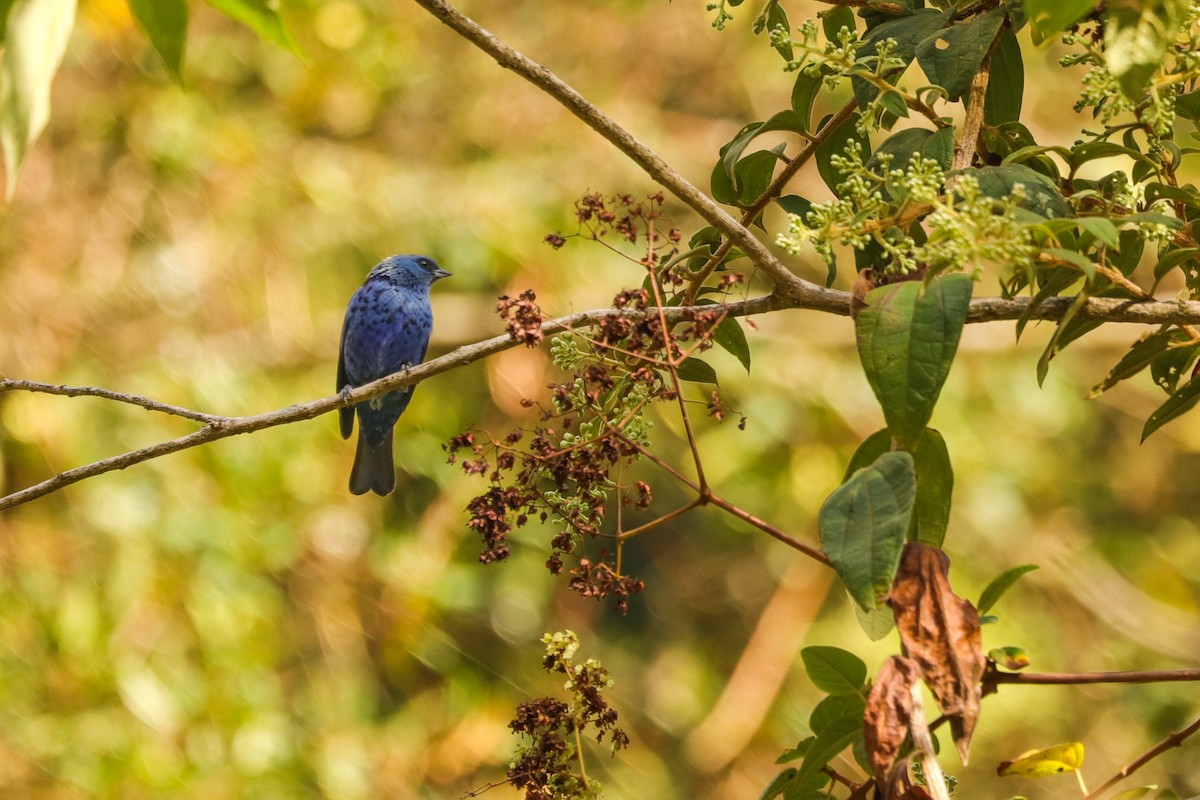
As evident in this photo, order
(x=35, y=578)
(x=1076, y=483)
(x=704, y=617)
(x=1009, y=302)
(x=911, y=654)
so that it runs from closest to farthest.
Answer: (x=911, y=654) → (x=1009, y=302) → (x=35, y=578) → (x=1076, y=483) → (x=704, y=617)

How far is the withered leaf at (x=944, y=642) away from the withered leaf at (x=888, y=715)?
2 cm

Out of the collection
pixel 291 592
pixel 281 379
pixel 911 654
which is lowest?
pixel 911 654

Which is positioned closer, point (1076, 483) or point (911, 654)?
point (911, 654)

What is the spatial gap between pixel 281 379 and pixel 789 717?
2441 millimetres

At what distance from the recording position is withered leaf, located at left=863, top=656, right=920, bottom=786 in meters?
1.13

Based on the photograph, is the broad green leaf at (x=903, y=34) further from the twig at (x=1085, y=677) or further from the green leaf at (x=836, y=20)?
the twig at (x=1085, y=677)

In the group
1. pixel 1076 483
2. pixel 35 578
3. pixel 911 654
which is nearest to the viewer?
pixel 911 654

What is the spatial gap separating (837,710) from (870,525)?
0.44 meters

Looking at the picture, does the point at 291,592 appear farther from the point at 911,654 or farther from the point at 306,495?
the point at 911,654

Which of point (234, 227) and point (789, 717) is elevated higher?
point (234, 227)

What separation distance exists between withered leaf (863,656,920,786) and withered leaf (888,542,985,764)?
0.02 m

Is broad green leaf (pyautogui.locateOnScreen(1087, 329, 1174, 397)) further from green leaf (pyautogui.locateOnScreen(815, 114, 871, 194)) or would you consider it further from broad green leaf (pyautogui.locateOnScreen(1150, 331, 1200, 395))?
green leaf (pyautogui.locateOnScreen(815, 114, 871, 194))

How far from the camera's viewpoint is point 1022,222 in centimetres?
115

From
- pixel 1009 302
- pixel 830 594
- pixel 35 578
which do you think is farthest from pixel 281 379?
pixel 1009 302
